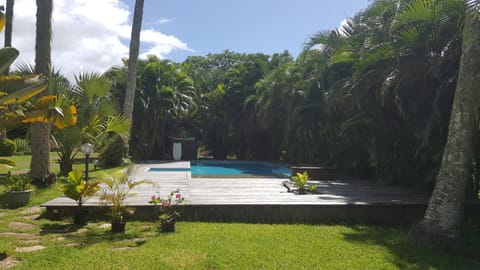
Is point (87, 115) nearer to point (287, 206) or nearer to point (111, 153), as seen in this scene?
point (111, 153)

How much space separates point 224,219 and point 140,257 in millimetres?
2591

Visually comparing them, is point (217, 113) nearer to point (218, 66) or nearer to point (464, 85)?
point (464, 85)

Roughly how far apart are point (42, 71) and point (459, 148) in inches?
342

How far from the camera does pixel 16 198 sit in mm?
7391

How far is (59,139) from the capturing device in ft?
36.5

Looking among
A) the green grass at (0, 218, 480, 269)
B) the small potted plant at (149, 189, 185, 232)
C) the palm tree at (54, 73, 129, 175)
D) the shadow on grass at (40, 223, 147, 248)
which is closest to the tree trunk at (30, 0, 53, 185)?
the palm tree at (54, 73, 129, 175)

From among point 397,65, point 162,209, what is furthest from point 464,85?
point 162,209

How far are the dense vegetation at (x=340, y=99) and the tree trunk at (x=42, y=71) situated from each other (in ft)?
24.4

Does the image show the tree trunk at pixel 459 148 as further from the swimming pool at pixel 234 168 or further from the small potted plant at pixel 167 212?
the swimming pool at pixel 234 168

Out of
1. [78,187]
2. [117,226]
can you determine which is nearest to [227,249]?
[117,226]

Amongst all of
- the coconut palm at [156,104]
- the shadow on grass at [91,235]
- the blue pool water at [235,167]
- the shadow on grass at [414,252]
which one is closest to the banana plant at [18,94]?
the shadow on grass at [91,235]

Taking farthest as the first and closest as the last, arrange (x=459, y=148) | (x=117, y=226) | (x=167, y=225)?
1. (x=167, y=225)
2. (x=117, y=226)
3. (x=459, y=148)

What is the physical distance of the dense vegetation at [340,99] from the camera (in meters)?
7.73

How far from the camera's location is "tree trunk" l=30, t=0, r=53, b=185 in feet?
29.7
